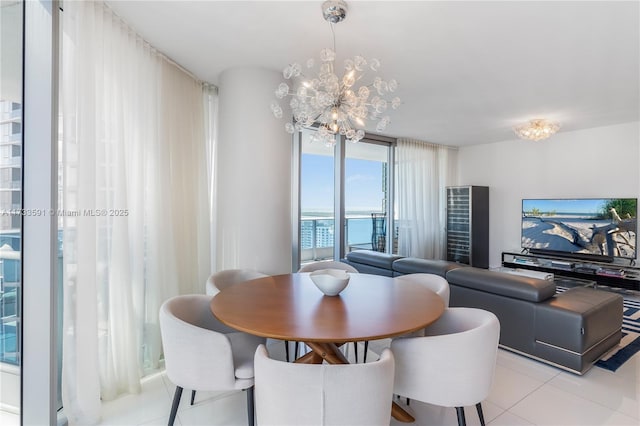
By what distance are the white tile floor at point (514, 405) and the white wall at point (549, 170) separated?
3872mm

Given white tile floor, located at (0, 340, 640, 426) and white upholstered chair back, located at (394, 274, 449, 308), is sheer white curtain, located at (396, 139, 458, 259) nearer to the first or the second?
white upholstered chair back, located at (394, 274, 449, 308)

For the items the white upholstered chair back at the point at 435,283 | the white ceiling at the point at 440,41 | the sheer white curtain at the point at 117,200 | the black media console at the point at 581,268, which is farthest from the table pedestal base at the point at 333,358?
the black media console at the point at 581,268

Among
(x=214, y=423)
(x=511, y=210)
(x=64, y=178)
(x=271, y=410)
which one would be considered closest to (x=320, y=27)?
(x=64, y=178)

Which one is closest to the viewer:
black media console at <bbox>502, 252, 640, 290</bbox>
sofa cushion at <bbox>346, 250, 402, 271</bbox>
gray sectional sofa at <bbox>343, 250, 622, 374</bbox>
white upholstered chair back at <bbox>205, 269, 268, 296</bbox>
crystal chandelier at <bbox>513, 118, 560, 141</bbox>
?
white upholstered chair back at <bbox>205, 269, 268, 296</bbox>

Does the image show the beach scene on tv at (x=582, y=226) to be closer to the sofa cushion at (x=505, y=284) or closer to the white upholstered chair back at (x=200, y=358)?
the sofa cushion at (x=505, y=284)

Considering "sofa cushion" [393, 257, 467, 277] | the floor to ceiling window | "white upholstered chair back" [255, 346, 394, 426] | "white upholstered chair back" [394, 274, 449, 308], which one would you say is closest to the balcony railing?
the floor to ceiling window

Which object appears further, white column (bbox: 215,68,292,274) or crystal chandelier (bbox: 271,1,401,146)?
white column (bbox: 215,68,292,274)

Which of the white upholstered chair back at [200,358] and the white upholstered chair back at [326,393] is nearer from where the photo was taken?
the white upholstered chair back at [326,393]

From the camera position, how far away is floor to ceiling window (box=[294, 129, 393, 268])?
15.0ft

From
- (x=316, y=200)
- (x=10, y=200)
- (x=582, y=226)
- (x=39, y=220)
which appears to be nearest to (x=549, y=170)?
(x=582, y=226)

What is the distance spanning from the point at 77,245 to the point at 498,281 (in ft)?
9.83

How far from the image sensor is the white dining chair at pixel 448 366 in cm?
138

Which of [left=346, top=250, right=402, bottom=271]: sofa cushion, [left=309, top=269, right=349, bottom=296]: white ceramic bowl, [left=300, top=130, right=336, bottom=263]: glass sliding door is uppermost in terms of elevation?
[left=300, top=130, right=336, bottom=263]: glass sliding door

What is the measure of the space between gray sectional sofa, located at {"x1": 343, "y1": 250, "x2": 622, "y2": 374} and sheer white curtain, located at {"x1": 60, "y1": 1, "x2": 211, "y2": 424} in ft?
7.73
